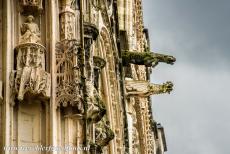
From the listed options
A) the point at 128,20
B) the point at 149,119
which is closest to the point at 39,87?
the point at 128,20

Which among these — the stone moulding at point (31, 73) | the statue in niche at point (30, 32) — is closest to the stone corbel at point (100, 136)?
the stone moulding at point (31, 73)

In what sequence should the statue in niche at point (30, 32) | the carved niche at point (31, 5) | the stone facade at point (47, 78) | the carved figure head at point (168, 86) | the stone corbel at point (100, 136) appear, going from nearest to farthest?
the stone facade at point (47, 78), the statue in niche at point (30, 32), the carved niche at point (31, 5), the stone corbel at point (100, 136), the carved figure head at point (168, 86)

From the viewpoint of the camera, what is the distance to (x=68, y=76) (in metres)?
16.4

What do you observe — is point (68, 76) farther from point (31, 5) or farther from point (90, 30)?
point (90, 30)

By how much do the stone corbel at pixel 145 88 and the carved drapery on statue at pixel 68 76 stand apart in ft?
49.8

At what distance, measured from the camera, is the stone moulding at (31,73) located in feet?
52.6

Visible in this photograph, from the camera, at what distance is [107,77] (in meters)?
27.4

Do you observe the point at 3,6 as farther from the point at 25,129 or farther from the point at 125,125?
the point at 125,125

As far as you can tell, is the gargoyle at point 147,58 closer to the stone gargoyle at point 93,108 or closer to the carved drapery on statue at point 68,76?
the stone gargoyle at point 93,108

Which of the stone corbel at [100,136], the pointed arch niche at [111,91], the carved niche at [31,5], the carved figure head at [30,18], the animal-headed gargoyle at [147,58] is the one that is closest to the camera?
the carved figure head at [30,18]

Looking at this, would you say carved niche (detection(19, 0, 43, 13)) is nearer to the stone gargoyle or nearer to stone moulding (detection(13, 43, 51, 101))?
stone moulding (detection(13, 43, 51, 101))

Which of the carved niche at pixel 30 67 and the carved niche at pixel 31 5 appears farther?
the carved niche at pixel 31 5

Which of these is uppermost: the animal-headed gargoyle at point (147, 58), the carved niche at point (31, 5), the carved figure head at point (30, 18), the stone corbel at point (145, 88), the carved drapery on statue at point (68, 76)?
the animal-headed gargoyle at point (147, 58)

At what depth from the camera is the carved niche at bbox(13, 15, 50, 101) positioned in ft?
52.6
